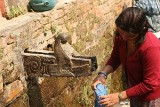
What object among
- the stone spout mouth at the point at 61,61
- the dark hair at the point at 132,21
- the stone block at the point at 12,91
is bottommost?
the stone block at the point at 12,91

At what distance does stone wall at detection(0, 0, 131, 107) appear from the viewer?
3.31 metres

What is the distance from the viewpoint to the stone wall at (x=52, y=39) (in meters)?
3.31

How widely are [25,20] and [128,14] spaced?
55.3 inches

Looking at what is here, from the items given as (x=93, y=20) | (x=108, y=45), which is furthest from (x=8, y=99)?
(x=108, y=45)

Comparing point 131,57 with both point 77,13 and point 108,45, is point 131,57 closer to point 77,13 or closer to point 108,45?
point 77,13

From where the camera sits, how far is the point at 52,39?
4.19 meters

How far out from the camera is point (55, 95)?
4.35 m

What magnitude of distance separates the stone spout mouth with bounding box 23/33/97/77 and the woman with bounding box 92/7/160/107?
0.75 feet

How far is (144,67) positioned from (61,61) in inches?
34.2

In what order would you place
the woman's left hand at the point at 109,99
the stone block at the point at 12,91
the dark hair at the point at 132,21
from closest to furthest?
1. the dark hair at the point at 132,21
2. the woman's left hand at the point at 109,99
3. the stone block at the point at 12,91

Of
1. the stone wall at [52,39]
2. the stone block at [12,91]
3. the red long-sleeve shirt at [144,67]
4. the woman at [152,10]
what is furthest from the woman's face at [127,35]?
the woman at [152,10]

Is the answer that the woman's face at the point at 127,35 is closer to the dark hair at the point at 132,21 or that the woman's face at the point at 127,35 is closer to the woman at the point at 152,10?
the dark hair at the point at 132,21

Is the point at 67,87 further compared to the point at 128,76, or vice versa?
the point at 67,87

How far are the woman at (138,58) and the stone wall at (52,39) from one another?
0.91 m
